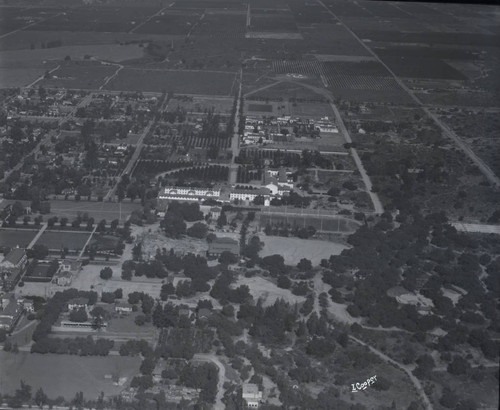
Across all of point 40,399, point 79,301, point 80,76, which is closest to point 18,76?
point 80,76

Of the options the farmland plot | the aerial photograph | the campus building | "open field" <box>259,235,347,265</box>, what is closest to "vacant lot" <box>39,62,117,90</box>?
the aerial photograph

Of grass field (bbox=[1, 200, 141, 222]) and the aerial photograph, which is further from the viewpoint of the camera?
grass field (bbox=[1, 200, 141, 222])

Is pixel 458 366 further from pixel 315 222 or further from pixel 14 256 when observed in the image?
pixel 14 256

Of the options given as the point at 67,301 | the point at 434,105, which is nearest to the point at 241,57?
the point at 434,105

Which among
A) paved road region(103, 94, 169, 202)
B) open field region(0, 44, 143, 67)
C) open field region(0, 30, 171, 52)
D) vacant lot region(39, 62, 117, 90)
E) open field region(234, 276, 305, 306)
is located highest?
open field region(0, 30, 171, 52)

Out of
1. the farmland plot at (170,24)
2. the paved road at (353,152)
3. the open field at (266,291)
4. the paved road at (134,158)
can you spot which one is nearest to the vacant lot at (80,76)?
the paved road at (134,158)

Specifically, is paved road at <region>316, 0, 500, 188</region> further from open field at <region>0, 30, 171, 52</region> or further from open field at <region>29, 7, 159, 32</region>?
open field at <region>29, 7, 159, 32</region>

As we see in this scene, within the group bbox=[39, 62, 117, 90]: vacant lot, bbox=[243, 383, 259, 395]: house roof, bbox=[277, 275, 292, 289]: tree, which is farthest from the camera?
bbox=[39, 62, 117, 90]: vacant lot

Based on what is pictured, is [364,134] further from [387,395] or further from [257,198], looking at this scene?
[387,395]
